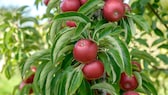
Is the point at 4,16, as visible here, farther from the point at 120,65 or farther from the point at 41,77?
the point at 120,65

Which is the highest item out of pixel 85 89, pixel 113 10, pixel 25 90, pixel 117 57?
pixel 113 10

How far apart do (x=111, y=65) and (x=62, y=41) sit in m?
0.16

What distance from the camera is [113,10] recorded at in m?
1.32

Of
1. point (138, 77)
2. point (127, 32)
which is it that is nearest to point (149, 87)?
point (138, 77)

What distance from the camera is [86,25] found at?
49.6 inches

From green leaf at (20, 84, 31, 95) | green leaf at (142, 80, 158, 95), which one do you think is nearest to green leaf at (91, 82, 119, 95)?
green leaf at (142, 80, 158, 95)

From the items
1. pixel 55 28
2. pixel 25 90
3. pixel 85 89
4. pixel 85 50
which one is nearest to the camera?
pixel 85 50

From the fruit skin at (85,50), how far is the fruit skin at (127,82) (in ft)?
0.61

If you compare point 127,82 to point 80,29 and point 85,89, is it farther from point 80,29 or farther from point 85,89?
point 80,29

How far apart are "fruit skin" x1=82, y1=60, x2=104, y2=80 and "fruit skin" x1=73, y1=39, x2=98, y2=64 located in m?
0.02

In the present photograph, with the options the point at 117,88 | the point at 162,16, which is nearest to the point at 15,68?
the point at 162,16

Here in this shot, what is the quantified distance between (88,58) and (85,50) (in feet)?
0.10

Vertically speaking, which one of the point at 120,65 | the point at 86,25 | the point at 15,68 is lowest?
the point at 15,68

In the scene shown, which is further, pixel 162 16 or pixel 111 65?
pixel 162 16
